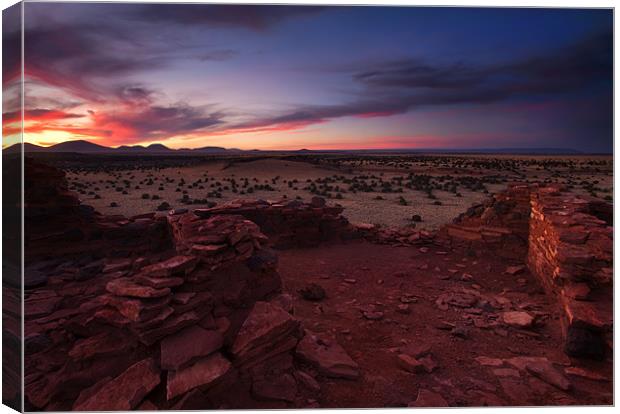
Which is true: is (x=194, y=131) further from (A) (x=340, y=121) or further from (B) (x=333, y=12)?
(B) (x=333, y=12)

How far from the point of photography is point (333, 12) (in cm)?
496

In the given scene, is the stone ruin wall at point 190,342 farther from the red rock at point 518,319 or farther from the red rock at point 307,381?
the red rock at point 518,319

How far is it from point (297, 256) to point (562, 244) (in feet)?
20.1

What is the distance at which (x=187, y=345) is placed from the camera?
12.5 ft

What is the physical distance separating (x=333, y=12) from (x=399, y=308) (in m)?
4.83

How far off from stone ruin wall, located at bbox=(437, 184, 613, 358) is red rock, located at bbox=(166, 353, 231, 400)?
14.4 ft

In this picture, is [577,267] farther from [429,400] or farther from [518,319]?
[429,400]

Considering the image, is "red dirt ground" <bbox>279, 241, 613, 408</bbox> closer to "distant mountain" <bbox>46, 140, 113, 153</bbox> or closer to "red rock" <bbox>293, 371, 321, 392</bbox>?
"red rock" <bbox>293, 371, 321, 392</bbox>

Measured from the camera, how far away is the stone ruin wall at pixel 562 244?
15.9 feet

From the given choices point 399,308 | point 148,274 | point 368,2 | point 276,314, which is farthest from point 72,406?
point 368,2

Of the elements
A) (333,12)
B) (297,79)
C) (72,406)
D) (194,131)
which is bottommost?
(72,406)

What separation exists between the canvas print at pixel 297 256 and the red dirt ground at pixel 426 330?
4 centimetres

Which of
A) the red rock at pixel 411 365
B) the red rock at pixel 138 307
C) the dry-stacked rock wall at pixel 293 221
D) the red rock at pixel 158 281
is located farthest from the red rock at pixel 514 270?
the red rock at pixel 138 307

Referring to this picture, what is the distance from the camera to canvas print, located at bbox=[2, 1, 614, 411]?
4023 mm
